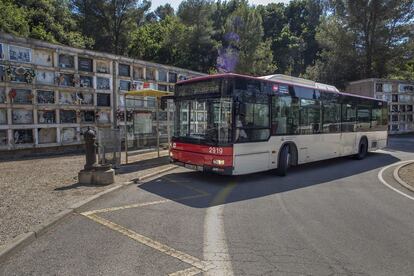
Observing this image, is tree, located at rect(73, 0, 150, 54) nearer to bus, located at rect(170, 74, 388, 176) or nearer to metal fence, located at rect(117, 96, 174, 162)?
metal fence, located at rect(117, 96, 174, 162)

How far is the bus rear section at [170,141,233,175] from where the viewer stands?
8852mm

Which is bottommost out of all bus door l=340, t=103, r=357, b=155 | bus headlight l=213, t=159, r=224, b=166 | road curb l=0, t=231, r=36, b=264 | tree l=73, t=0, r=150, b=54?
road curb l=0, t=231, r=36, b=264

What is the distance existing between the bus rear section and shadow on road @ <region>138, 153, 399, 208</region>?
450mm

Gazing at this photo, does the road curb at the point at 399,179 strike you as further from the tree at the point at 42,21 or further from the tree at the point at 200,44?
the tree at the point at 200,44

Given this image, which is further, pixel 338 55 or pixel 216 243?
pixel 338 55

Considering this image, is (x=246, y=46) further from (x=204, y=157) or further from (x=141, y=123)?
(x=204, y=157)

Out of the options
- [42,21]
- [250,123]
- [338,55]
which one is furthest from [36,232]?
[338,55]

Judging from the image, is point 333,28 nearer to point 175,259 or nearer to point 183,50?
point 183,50

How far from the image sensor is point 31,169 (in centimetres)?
992

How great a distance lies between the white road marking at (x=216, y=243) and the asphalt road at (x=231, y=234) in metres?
0.01

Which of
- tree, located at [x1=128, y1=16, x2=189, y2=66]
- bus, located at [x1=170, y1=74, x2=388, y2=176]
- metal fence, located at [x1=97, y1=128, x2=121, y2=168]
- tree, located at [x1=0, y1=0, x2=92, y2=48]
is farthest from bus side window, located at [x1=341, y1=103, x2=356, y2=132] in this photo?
tree, located at [x1=128, y1=16, x2=189, y2=66]

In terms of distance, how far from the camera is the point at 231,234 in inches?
204

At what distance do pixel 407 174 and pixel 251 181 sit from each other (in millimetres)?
5109

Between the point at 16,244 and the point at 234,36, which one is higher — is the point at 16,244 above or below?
below
